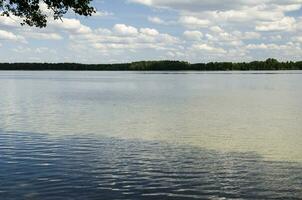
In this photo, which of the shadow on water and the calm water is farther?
the calm water

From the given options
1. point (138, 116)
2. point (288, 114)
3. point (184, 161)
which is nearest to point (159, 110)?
point (138, 116)

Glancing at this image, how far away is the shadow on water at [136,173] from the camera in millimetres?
18391

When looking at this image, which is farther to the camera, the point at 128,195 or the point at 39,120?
the point at 39,120

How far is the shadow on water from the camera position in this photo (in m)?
18.4

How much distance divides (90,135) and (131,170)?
12176mm

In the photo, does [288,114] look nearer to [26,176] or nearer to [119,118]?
[119,118]

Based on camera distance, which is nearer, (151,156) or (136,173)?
(136,173)

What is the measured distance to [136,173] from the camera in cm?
2161

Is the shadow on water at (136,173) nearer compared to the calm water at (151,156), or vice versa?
the shadow on water at (136,173)

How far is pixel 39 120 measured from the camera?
143 feet

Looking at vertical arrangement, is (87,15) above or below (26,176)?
above

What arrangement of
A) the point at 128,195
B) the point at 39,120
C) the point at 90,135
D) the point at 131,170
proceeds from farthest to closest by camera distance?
the point at 39,120, the point at 90,135, the point at 131,170, the point at 128,195

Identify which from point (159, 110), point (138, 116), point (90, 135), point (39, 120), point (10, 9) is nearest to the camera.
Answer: point (10, 9)

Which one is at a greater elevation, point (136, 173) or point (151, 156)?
point (136, 173)
